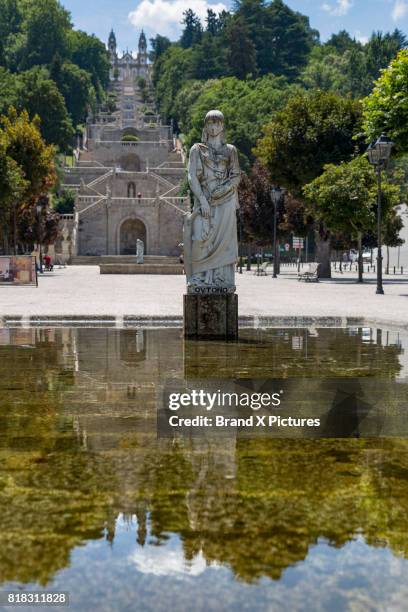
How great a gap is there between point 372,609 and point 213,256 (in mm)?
8100

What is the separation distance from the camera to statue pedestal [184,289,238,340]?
34.3 ft

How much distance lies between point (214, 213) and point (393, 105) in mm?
16798

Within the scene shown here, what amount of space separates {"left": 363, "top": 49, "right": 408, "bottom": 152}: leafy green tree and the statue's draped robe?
1586cm

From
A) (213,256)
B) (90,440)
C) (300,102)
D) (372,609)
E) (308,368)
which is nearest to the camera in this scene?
(372,609)

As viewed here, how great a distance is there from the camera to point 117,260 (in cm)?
6756

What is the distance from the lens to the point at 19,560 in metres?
2.71

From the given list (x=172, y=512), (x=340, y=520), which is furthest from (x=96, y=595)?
(x=340, y=520)

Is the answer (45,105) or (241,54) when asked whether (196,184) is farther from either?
(241,54)

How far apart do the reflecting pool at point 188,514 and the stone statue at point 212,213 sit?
4.61m

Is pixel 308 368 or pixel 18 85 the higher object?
pixel 18 85

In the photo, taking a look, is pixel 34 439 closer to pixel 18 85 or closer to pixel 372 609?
pixel 372 609

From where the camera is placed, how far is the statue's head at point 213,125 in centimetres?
1016

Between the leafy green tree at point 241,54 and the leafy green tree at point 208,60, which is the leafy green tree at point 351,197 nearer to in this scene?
the leafy green tree at point 241,54

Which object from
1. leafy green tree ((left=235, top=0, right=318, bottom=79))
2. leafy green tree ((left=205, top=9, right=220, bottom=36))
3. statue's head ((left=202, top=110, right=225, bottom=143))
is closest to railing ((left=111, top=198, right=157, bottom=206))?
statue's head ((left=202, top=110, right=225, bottom=143))
